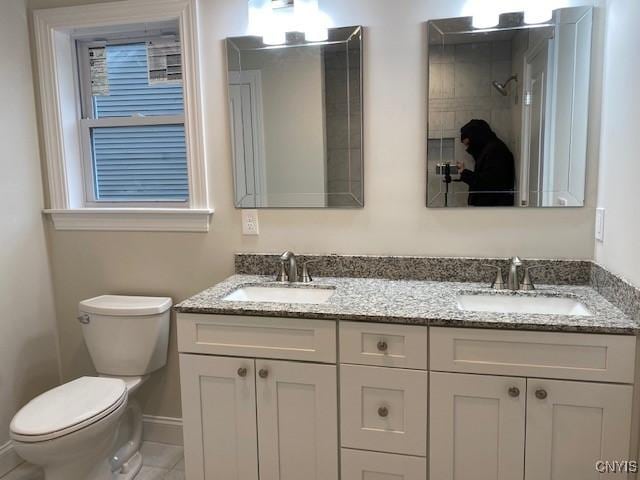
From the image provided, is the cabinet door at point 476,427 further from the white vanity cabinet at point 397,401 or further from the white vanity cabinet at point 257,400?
the white vanity cabinet at point 257,400

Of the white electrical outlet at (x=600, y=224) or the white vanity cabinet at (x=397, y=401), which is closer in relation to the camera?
the white vanity cabinet at (x=397, y=401)

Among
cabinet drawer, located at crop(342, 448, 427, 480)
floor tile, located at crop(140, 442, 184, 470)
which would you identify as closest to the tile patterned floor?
floor tile, located at crop(140, 442, 184, 470)

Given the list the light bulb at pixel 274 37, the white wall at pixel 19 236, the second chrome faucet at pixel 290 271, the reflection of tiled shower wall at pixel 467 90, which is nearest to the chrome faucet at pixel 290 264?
the second chrome faucet at pixel 290 271

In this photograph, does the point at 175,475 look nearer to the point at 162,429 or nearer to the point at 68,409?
the point at 162,429

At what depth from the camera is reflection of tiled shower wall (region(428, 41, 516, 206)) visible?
6.11ft

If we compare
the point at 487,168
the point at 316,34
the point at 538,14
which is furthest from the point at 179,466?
the point at 538,14

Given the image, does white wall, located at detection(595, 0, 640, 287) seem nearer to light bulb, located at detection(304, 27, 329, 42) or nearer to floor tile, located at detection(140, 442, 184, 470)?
light bulb, located at detection(304, 27, 329, 42)

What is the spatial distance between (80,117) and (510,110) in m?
1.99

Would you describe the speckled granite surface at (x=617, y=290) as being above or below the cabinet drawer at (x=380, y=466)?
above

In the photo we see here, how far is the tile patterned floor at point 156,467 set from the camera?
→ 2.15 meters

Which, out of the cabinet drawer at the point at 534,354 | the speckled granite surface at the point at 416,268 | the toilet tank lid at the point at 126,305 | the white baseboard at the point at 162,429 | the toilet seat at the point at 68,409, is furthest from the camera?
the white baseboard at the point at 162,429

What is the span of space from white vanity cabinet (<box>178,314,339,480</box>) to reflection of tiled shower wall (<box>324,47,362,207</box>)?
2.19ft

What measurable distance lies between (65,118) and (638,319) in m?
2.47

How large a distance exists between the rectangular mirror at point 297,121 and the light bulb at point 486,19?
0.46 meters
